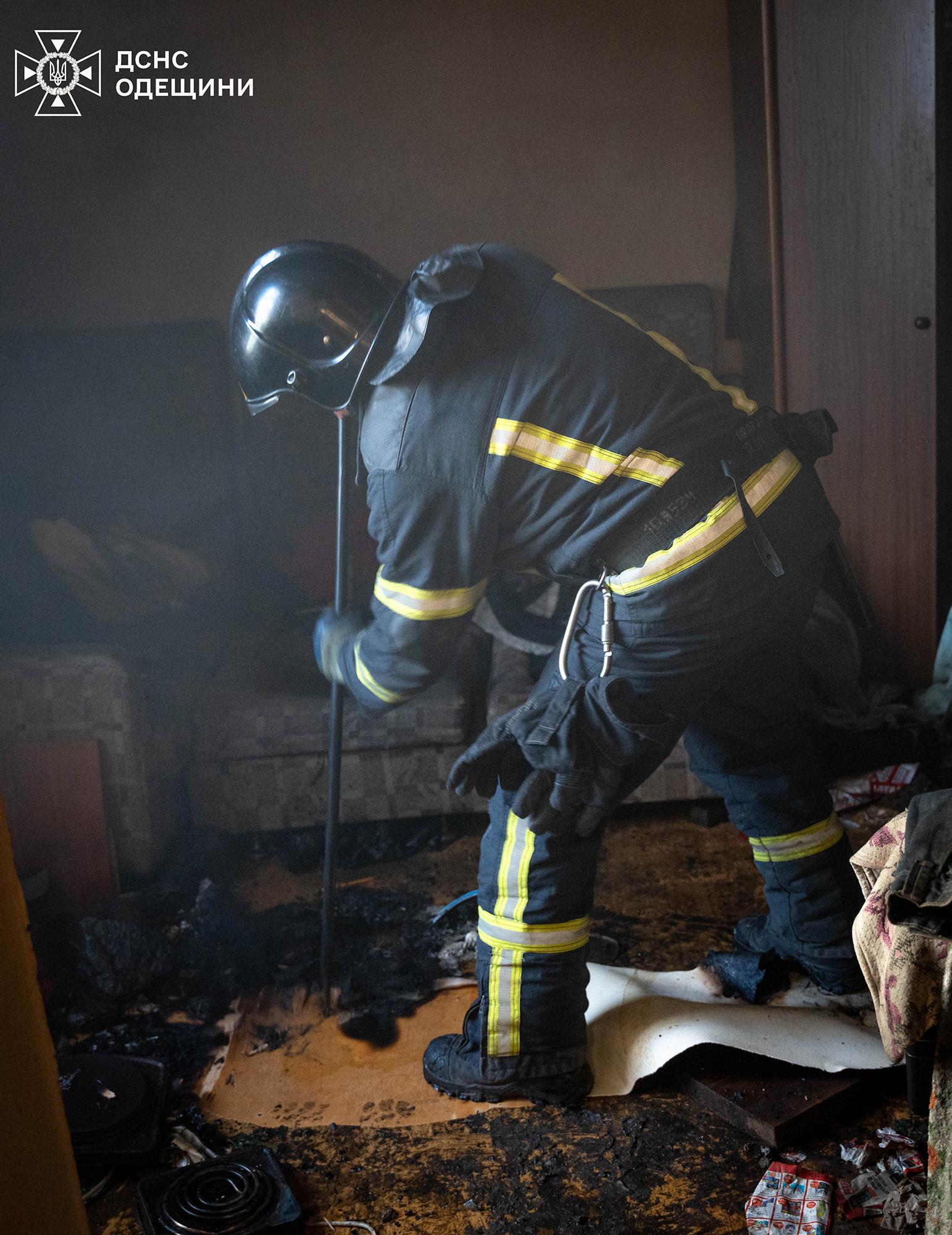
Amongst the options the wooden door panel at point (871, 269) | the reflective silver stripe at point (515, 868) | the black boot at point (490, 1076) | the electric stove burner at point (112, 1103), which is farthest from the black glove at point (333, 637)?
the wooden door panel at point (871, 269)

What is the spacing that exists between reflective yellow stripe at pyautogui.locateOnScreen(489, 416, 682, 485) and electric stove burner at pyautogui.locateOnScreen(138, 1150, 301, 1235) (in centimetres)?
136

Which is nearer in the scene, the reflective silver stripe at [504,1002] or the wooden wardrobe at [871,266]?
Answer: the reflective silver stripe at [504,1002]

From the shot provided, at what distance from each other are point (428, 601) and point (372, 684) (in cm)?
28

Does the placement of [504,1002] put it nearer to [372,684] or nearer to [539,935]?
[539,935]

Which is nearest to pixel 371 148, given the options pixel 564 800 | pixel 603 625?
pixel 603 625

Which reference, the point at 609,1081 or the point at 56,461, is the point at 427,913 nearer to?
the point at 609,1081

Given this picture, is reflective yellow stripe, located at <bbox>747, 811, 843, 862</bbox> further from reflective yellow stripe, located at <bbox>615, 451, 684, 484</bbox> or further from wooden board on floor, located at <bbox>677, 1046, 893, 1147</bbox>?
reflective yellow stripe, located at <bbox>615, 451, 684, 484</bbox>

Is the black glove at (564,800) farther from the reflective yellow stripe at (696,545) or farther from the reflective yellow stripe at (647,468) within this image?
the reflective yellow stripe at (647,468)

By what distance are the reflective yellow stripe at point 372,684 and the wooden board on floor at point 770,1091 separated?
3.10 ft

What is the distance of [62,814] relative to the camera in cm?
303

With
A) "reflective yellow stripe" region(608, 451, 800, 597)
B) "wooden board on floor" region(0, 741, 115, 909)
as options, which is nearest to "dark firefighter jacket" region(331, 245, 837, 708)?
"reflective yellow stripe" region(608, 451, 800, 597)

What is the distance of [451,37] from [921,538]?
2805mm

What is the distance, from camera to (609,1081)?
2062mm

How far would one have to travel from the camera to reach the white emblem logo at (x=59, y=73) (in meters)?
4.06
